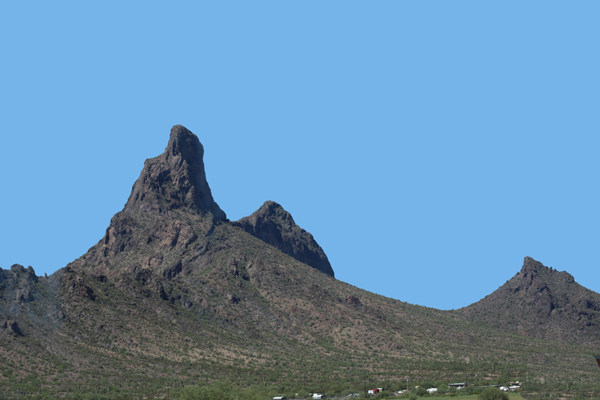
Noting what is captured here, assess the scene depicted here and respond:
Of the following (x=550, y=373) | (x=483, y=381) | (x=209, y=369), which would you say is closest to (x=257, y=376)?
(x=209, y=369)

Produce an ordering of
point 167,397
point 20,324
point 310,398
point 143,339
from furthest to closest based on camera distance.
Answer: point 143,339 → point 20,324 → point 310,398 → point 167,397

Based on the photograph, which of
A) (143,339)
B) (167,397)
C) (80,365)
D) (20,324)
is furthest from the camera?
(143,339)

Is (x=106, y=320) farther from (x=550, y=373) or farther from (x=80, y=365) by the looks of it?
(x=550, y=373)

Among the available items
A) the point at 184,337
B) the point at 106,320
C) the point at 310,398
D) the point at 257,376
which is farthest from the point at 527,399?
the point at 106,320

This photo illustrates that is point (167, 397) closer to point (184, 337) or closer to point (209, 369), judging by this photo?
point (209, 369)

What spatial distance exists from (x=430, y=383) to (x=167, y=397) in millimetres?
56895

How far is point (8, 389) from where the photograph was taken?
452 feet

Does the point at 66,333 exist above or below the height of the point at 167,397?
above

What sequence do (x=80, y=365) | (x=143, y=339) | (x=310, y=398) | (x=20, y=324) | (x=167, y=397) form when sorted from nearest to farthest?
(x=167, y=397), (x=310, y=398), (x=80, y=365), (x=20, y=324), (x=143, y=339)

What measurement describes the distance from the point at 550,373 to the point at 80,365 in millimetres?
109910

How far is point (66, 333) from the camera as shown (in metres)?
A: 173

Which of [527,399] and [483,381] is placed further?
[483,381]

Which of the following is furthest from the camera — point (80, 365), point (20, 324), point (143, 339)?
point (143, 339)

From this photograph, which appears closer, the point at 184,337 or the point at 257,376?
the point at 257,376
